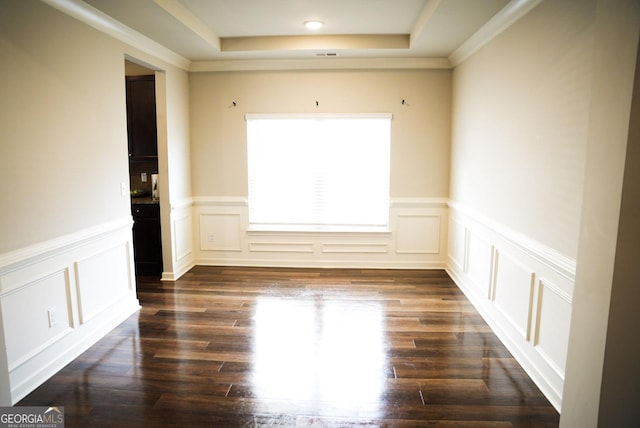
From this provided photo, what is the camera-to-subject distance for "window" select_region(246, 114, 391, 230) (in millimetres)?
5082

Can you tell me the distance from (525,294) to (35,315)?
336cm

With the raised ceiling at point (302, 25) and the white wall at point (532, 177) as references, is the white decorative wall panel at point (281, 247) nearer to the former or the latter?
the white wall at point (532, 177)

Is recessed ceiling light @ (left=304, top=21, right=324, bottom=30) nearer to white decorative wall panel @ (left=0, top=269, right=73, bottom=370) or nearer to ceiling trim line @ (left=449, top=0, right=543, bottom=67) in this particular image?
ceiling trim line @ (left=449, top=0, right=543, bottom=67)

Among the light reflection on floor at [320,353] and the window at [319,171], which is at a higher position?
the window at [319,171]

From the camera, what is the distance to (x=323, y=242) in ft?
17.3

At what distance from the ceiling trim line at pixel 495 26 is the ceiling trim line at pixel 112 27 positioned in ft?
10.4

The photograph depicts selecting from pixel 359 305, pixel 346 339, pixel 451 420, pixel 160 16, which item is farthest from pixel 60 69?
pixel 451 420

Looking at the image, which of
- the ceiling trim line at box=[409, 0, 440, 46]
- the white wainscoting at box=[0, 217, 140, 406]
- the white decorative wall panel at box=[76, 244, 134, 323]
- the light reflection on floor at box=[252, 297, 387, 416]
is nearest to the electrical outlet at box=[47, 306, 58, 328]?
the white wainscoting at box=[0, 217, 140, 406]

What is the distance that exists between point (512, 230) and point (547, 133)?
0.83 meters

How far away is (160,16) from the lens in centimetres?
327

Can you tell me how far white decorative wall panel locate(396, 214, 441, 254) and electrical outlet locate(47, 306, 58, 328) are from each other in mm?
3769

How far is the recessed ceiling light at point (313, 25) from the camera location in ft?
12.8

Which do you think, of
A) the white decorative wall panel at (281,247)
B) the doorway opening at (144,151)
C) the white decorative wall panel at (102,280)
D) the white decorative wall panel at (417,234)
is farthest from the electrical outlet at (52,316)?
the white decorative wall panel at (417,234)

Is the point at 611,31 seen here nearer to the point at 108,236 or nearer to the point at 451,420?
the point at 451,420
